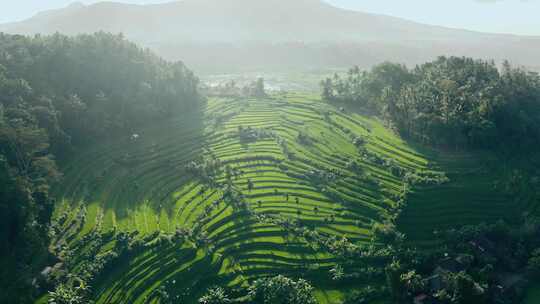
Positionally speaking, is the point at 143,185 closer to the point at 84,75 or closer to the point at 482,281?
the point at 84,75

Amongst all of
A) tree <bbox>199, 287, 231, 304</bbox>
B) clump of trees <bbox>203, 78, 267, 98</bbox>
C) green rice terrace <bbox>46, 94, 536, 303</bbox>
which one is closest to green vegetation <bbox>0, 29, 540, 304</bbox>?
→ tree <bbox>199, 287, 231, 304</bbox>

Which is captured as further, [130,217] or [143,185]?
[143,185]

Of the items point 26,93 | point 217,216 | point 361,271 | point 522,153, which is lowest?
point 361,271

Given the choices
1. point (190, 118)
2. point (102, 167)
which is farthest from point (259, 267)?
point (190, 118)

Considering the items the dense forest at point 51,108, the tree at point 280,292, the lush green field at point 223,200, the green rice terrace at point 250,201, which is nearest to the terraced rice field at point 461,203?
the green rice terrace at point 250,201

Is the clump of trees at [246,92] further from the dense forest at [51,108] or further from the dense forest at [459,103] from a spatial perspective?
the dense forest at [459,103]

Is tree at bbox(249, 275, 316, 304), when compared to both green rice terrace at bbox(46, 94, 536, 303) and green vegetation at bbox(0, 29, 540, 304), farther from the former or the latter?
green rice terrace at bbox(46, 94, 536, 303)
